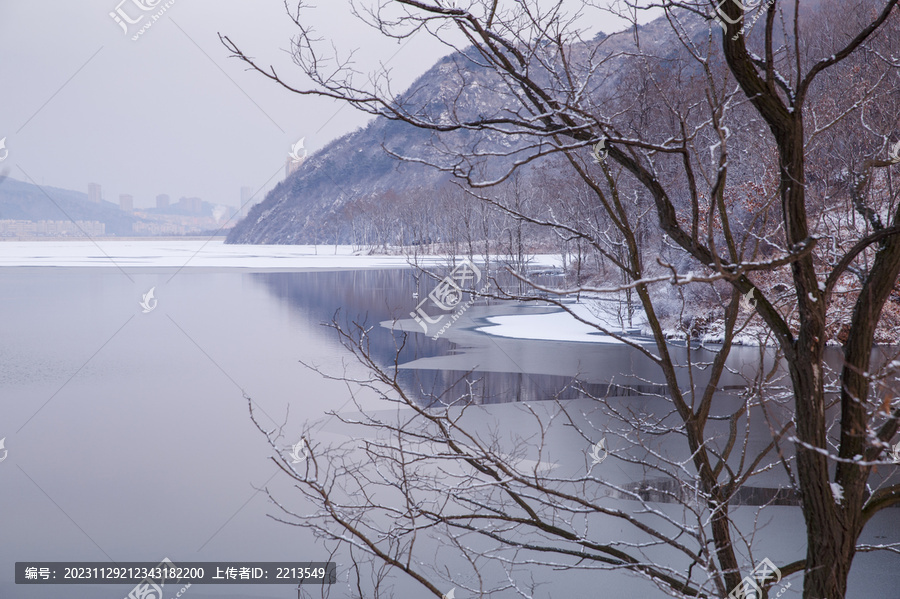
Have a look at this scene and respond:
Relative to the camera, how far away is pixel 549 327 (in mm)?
18578

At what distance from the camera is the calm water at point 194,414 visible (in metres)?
6.10

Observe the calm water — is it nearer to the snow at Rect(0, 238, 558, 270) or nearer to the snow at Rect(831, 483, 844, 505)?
the snow at Rect(831, 483, 844, 505)

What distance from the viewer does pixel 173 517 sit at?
669cm

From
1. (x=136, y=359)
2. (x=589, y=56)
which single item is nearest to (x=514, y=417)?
(x=589, y=56)

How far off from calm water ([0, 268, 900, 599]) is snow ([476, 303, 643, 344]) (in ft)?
2.52

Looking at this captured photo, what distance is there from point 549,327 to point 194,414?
34.5 ft

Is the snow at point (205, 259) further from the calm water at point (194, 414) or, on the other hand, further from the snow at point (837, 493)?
the snow at point (837, 493)

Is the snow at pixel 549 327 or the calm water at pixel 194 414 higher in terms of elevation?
the snow at pixel 549 327

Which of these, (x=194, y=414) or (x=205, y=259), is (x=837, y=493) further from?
(x=205, y=259)

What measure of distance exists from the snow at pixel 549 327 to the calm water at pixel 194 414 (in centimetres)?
77

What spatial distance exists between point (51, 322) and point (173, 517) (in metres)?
14.5

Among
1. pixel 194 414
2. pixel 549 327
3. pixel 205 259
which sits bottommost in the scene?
pixel 194 414

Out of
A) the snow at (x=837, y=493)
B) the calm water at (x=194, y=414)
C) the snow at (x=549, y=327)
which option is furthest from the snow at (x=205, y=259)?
the snow at (x=837, y=493)

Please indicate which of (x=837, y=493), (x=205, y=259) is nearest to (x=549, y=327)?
(x=837, y=493)
